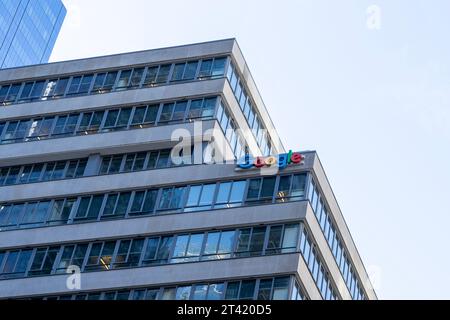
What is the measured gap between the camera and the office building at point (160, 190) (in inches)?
2175

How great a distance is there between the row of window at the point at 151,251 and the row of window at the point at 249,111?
14760 mm

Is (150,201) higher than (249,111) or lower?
lower

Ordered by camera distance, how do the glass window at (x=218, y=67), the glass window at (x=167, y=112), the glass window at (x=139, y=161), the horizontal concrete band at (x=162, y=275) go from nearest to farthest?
the horizontal concrete band at (x=162, y=275)
the glass window at (x=139, y=161)
the glass window at (x=167, y=112)
the glass window at (x=218, y=67)

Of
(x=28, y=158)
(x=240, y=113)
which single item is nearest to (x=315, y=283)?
(x=240, y=113)

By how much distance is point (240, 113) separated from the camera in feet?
221

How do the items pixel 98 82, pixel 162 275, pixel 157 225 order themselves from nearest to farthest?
pixel 162 275, pixel 157 225, pixel 98 82

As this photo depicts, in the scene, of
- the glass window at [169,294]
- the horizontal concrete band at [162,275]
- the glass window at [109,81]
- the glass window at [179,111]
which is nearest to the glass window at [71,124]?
the glass window at [109,81]

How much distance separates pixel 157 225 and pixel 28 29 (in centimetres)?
13086

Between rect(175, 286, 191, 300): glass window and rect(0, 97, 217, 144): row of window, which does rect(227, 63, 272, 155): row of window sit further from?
rect(175, 286, 191, 300): glass window

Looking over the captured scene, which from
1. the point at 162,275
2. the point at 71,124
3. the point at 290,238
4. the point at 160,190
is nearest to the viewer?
the point at 290,238

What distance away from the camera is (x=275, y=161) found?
58250 mm

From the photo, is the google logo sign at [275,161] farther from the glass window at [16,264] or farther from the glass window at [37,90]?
the glass window at [37,90]

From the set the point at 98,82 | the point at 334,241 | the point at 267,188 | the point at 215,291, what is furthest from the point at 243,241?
the point at 98,82

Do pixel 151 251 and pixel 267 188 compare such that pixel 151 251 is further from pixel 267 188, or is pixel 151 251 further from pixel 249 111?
pixel 249 111
